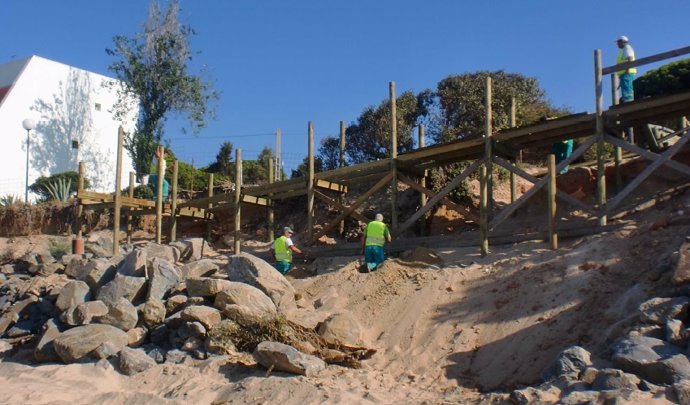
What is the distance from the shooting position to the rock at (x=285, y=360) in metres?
9.40

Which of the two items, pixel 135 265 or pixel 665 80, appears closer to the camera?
pixel 135 265

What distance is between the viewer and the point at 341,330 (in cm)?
1055

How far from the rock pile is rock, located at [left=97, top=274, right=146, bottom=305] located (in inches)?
0.7

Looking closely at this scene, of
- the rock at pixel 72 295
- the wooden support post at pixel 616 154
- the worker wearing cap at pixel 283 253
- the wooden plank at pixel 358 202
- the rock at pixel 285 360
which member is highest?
the wooden support post at pixel 616 154

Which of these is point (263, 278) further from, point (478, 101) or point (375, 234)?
point (478, 101)

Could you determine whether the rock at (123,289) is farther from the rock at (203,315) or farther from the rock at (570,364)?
the rock at (570,364)

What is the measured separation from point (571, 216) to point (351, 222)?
592cm

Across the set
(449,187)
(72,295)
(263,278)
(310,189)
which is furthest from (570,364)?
(310,189)

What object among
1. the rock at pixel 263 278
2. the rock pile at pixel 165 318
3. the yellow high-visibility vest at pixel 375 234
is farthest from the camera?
the yellow high-visibility vest at pixel 375 234

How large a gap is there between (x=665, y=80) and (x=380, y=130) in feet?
27.0

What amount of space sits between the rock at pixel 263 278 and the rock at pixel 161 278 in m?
1.01

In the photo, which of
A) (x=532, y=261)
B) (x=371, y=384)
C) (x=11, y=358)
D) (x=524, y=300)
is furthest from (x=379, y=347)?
(x=11, y=358)

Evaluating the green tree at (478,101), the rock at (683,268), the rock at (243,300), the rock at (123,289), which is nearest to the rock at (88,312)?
the rock at (123,289)

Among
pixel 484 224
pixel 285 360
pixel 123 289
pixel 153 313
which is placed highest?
pixel 484 224
